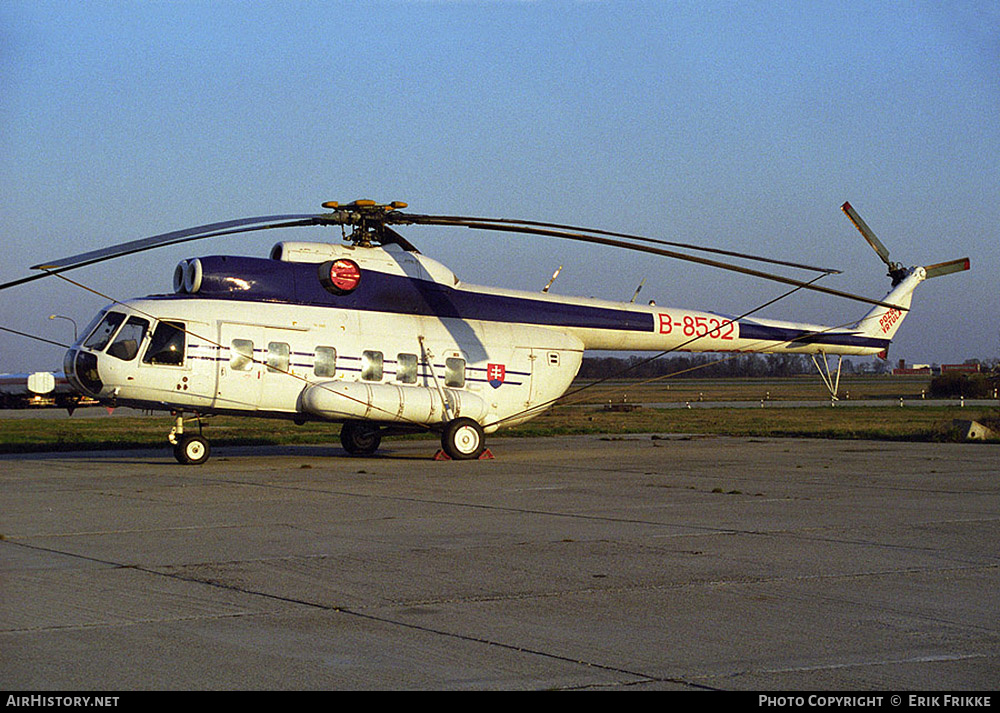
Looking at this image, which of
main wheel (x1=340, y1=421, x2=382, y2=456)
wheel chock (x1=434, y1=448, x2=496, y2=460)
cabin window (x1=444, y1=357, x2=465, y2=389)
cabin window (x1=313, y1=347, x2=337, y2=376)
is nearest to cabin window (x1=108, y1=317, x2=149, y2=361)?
cabin window (x1=313, y1=347, x2=337, y2=376)

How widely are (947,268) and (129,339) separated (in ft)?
66.3

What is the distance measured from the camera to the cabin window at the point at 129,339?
19.9 m

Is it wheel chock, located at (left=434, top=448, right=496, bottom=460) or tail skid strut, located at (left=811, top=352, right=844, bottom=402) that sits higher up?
tail skid strut, located at (left=811, top=352, right=844, bottom=402)

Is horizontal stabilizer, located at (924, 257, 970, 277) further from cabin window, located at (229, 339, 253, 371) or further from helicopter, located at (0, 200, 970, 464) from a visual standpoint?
cabin window, located at (229, 339, 253, 371)

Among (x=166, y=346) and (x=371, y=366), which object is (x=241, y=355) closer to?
(x=166, y=346)

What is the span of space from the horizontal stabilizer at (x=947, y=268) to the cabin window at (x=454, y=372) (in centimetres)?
1330

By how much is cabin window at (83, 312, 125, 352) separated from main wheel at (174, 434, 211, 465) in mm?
2408

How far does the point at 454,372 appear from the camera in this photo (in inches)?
895

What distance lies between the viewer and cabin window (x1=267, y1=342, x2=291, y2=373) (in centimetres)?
2072

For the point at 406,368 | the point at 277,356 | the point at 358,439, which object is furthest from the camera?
the point at 358,439

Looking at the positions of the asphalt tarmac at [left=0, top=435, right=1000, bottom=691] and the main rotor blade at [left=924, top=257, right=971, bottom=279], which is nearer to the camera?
the asphalt tarmac at [left=0, top=435, right=1000, bottom=691]

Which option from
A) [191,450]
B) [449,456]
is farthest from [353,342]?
[191,450]

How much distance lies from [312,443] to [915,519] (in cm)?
1982

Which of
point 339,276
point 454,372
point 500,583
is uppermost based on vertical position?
point 339,276
